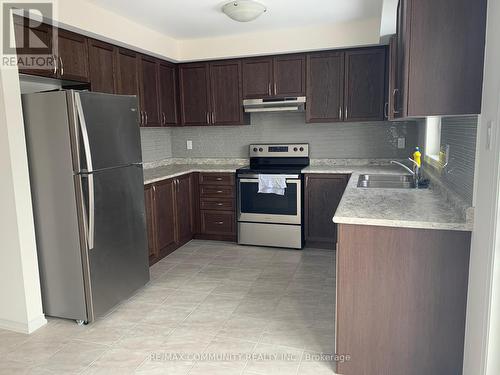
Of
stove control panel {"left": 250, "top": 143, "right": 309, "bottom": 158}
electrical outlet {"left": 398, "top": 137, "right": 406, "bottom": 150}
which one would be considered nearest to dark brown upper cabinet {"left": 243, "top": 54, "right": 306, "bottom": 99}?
stove control panel {"left": 250, "top": 143, "right": 309, "bottom": 158}

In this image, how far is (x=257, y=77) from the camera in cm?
443

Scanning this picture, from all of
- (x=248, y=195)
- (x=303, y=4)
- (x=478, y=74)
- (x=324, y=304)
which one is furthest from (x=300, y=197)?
(x=478, y=74)

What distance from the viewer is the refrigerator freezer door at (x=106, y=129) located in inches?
98.9

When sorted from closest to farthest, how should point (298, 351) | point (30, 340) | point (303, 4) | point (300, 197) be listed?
point (298, 351) → point (30, 340) → point (303, 4) → point (300, 197)

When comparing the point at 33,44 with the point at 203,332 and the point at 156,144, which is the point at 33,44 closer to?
the point at 156,144

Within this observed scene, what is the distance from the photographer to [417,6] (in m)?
1.80

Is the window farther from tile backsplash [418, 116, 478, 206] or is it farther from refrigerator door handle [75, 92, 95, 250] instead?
refrigerator door handle [75, 92, 95, 250]

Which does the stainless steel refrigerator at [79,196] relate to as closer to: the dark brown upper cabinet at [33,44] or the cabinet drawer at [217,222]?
the dark brown upper cabinet at [33,44]

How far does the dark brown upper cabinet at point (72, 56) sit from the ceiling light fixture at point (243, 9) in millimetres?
1255

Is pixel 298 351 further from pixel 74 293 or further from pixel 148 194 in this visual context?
pixel 148 194

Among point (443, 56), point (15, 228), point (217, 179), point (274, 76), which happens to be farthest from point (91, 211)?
point (274, 76)

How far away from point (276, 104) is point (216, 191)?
1.23m

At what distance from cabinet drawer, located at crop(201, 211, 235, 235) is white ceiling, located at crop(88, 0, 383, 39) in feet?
6.75

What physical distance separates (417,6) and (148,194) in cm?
277
